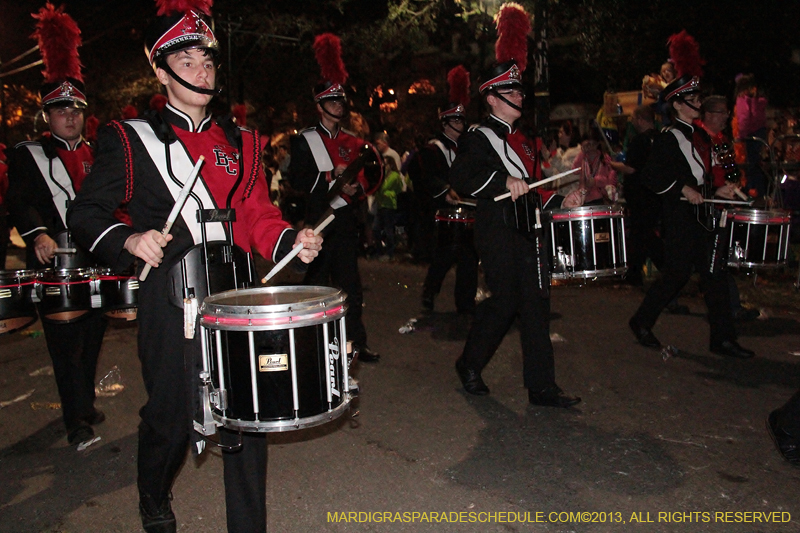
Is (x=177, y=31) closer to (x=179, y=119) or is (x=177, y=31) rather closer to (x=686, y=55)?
(x=179, y=119)

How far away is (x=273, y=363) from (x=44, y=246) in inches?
104

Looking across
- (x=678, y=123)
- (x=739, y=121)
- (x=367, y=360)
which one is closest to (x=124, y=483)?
(x=367, y=360)

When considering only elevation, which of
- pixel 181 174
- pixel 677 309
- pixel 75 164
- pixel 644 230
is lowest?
pixel 677 309

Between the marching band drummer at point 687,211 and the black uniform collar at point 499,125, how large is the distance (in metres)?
1.87

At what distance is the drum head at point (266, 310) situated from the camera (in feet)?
9.04

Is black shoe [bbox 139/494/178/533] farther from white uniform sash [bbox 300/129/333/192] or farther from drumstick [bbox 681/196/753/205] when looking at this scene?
drumstick [bbox 681/196/753/205]

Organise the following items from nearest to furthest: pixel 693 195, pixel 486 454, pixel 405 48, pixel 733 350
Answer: pixel 486 454 < pixel 693 195 < pixel 733 350 < pixel 405 48

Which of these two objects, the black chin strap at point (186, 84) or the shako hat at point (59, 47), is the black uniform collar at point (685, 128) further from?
the shako hat at point (59, 47)

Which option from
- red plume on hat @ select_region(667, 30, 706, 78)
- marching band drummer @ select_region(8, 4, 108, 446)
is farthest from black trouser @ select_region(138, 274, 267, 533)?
red plume on hat @ select_region(667, 30, 706, 78)

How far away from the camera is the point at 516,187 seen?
192 inches

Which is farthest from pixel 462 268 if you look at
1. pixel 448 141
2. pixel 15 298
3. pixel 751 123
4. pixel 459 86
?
pixel 751 123

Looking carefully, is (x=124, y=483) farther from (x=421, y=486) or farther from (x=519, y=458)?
(x=519, y=458)

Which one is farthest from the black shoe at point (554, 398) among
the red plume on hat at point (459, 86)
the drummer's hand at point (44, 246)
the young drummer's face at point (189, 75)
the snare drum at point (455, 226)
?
the red plume on hat at point (459, 86)

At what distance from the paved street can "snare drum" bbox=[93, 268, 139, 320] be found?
34.2 inches
